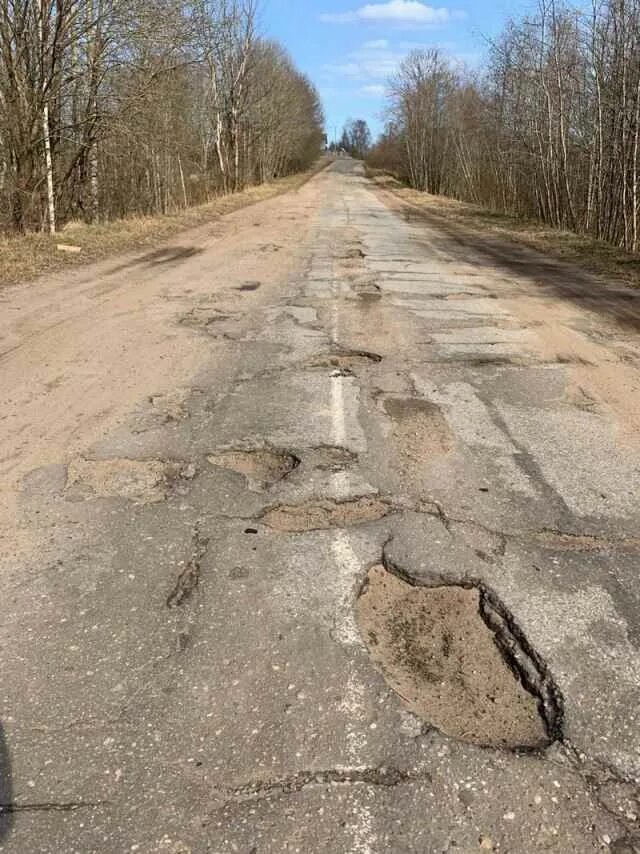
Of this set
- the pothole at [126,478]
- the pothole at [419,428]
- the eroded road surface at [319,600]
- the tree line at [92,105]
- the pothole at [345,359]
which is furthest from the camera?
the tree line at [92,105]

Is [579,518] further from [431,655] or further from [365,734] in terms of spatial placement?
[365,734]

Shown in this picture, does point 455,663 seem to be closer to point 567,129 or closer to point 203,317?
point 203,317

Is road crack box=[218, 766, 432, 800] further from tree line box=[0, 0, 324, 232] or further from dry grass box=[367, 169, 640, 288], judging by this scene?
tree line box=[0, 0, 324, 232]

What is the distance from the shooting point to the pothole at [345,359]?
635 cm

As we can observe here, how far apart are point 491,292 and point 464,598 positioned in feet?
25.1

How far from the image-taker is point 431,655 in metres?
2.67

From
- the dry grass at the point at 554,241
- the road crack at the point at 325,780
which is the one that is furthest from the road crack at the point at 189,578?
the dry grass at the point at 554,241

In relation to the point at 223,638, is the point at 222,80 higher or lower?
higher

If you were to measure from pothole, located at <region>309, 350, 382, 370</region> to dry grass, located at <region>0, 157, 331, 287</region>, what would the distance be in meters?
5.89

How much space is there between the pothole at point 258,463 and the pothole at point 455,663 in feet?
3.63

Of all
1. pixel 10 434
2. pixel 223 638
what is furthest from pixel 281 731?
pixel 10 434

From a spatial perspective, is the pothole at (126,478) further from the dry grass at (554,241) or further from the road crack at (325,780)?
the dry grass at (554,241)

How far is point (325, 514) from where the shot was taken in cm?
368

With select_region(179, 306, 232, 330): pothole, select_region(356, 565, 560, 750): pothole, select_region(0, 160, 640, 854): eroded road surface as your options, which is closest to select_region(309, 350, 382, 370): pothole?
select_region(0, 160, 640, 854): eroded road surface
